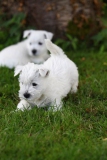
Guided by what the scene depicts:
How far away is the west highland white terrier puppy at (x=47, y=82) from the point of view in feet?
17.7

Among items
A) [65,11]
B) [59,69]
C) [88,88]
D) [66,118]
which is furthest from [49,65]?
[65,11]

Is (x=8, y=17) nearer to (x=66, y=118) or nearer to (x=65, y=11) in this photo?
(x=65, y=11)

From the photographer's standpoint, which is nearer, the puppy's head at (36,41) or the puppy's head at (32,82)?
the puppy's head at (32,82)

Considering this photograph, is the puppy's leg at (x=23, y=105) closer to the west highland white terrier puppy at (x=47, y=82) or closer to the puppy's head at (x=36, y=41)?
the west highland white terrier puppy at (x=47, y=82)

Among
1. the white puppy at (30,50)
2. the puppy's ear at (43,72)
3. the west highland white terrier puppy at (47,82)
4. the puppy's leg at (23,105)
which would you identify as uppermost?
the puppy's ear at (43,72)

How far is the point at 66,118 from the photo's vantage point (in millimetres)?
5039

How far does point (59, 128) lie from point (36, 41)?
443cm

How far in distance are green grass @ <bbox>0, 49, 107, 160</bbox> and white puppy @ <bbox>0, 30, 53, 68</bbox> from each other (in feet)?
5.72

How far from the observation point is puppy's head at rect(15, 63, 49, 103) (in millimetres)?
5355

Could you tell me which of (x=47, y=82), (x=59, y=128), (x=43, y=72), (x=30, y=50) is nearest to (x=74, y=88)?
(x=47, y=82)

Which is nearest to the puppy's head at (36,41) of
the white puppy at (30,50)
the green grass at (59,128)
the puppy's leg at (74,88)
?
the white puppy at (30,50)

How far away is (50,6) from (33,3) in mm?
502

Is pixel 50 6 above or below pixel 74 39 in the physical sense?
above

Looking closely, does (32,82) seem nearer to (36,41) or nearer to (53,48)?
(53,48)
